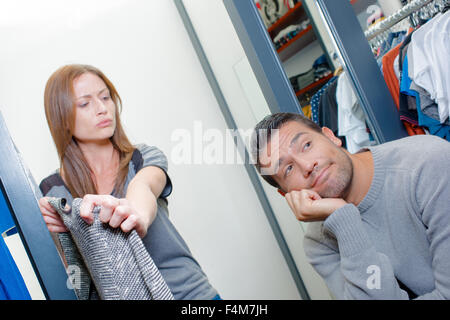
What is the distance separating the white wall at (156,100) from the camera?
1.19m

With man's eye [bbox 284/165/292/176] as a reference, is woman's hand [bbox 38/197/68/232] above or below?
above

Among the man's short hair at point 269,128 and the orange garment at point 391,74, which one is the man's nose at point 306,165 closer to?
the man's short hair at point 269,128

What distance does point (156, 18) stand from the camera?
1577 millimetres

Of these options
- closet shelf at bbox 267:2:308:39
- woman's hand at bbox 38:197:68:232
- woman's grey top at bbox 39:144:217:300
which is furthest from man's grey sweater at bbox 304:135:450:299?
closet shelf at bbox 267:2:308:39

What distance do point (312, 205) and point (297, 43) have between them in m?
1.74

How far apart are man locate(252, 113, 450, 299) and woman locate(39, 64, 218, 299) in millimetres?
284

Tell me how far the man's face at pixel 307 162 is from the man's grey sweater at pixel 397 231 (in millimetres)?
73

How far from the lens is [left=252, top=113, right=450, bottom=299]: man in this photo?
0.69m

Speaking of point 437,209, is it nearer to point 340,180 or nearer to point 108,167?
point 340,180

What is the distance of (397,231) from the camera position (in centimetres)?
77

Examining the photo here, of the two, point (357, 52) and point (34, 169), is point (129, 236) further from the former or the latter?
point (357, 52)

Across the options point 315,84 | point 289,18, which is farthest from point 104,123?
point 289,18

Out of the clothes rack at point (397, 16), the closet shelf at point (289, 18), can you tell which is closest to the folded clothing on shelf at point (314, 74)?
the closet shelf at point (289, 18)

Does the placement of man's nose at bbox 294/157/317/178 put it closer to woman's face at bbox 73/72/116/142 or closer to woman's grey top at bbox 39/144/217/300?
woman's grey top at bbox 39/144/217/300
